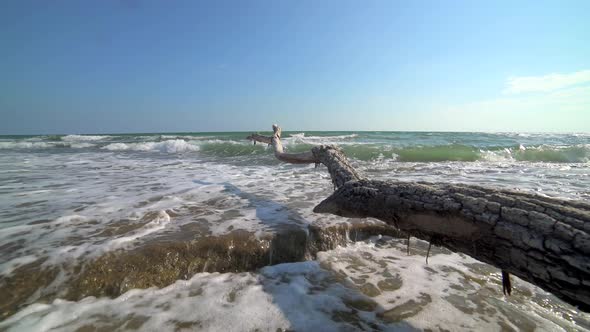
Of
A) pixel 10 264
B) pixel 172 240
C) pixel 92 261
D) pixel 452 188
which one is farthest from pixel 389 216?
pixel 10 264

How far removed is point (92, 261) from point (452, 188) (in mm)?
3083

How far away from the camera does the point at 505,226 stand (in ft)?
4.77

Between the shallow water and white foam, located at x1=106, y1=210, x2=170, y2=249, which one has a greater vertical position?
white foam, located at x1=106, y1=210, x2=170, y2=249

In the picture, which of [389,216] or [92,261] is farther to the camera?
[92,261]

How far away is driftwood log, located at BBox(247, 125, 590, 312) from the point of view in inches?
47.8

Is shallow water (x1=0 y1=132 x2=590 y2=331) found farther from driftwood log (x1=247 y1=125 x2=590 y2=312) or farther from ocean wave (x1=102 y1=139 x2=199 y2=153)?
ocean wave (x1=102 y1=139 x2=199 y2=153)

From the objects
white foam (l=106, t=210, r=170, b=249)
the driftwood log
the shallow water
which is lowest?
the shallow water

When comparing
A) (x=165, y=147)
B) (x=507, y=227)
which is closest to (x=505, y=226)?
(x=507, y=227)

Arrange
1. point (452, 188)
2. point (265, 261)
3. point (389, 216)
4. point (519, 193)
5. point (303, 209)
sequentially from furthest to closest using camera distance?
1. point (303, 209)
2. point (265, 261)
3. point (389, 216)
4. point (452, 188)
5. point (519, 193)

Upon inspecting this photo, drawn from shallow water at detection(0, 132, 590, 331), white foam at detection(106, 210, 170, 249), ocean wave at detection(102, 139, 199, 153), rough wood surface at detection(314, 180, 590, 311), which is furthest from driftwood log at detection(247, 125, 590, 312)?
ocean wave at detection(102, 139, 199, 153)

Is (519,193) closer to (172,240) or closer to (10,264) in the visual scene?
(172,240)

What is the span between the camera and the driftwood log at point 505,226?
1215 millimetres

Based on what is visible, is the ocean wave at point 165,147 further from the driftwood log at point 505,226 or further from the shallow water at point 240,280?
the driftwood log at point 505,226

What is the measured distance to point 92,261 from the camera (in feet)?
7.65
